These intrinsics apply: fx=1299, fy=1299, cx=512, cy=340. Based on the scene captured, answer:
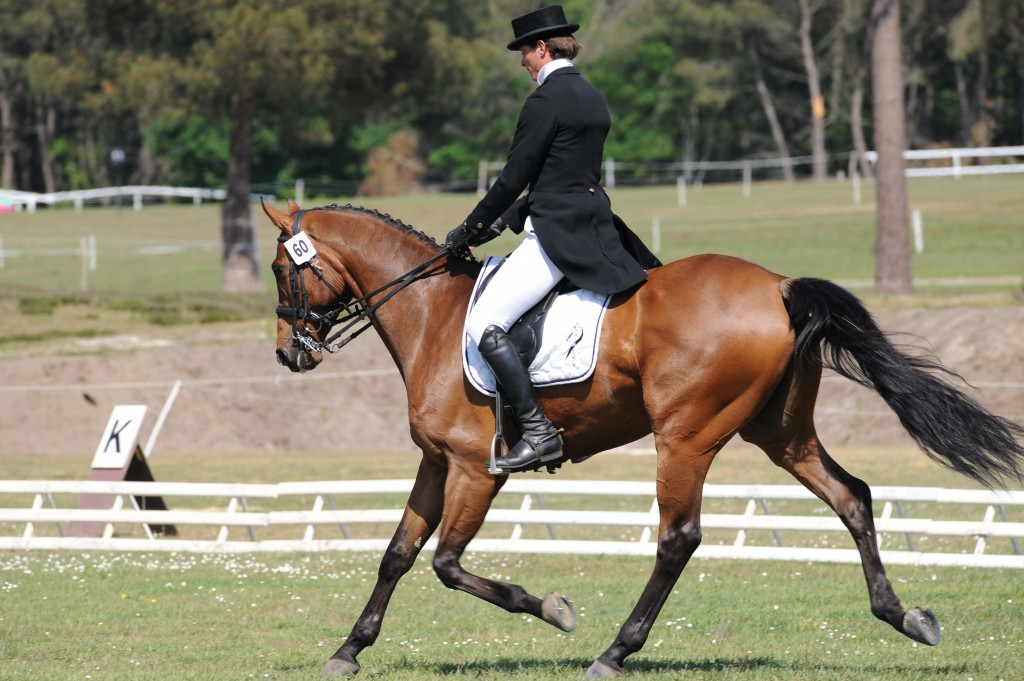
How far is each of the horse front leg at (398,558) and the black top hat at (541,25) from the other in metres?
2.18

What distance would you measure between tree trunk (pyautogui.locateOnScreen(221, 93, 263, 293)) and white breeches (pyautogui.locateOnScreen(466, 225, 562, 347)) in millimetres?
23044

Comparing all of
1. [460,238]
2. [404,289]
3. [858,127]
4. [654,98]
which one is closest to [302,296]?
[404,289]

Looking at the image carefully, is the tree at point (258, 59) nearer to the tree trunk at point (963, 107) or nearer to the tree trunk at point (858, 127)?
the tree trunk at point (858, 127)

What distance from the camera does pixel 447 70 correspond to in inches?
1161

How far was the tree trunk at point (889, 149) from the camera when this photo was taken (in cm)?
2233

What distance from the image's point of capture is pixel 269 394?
20.5 meters

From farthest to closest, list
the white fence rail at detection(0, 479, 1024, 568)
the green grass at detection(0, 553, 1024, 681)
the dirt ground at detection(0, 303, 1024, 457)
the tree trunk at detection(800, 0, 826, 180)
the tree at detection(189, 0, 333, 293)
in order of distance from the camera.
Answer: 1. the tree trunk at detection(800, 0, 826, 180)
2. the tree at detection(189, 0, 333, 293)
3. the dirt ground at detection(0, 303, 1024, 457)
4. the white fence rail at detection(0, 479, 1024, 568)
5. the green grass at detection(0, 553, 1024, 681)

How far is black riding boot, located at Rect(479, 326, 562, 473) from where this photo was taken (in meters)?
6.20

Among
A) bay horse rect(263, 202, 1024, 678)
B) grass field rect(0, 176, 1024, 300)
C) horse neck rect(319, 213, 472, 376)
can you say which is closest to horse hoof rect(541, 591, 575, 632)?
bay horse rect(263, 202, 1024, 678)

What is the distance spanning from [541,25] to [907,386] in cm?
251

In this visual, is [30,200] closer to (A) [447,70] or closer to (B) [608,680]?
(A) [447,70]

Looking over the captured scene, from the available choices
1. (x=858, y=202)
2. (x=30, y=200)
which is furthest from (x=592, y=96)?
→ (x=30, y=200)

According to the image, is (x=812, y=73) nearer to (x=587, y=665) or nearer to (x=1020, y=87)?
(x=1020, y=87)

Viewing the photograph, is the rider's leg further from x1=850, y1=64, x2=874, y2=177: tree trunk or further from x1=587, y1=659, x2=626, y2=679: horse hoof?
x1=850, y1=64, x2=874, y2=177: tree trunk
